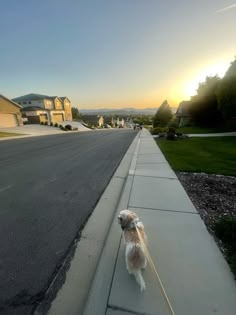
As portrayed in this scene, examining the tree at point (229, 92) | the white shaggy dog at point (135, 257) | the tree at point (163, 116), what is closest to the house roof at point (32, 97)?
the tree at point (163, 116)

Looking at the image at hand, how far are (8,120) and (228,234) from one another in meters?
38.6

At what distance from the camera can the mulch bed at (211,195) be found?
3.61 metres

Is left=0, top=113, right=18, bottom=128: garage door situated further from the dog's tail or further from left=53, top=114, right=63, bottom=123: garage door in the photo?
the dog's tail

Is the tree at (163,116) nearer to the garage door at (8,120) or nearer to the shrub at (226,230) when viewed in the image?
the garage door at (8,120)

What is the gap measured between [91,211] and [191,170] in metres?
4.04

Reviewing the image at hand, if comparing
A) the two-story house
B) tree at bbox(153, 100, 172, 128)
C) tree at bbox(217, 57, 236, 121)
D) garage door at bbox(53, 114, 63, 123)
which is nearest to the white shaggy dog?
tree at bbox(217, 57, 236, 121)

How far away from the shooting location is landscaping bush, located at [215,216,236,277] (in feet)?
8.17

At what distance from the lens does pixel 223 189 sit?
4922mm

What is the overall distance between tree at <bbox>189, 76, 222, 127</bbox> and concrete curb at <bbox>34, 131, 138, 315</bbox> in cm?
2819

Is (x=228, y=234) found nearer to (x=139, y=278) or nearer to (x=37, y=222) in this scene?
(x=139, y=278)

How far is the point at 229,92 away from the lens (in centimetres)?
1800

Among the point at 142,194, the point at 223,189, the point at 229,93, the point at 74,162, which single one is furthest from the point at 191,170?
the point at 229,93

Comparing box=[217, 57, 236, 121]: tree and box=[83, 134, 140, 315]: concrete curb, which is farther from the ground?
box=[217, 57, 236, 121]: tree

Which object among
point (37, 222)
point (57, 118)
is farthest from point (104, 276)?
point (57, 118)
